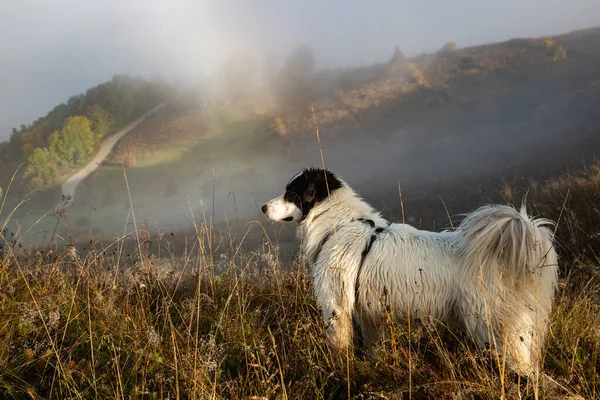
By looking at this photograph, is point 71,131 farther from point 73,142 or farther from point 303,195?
point 303,195

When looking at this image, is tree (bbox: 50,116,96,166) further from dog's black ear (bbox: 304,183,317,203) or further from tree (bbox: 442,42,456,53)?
tree (bbox: 442,42,456,53)

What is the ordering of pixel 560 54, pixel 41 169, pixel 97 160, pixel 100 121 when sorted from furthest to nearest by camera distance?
pixel 560 54, pixel 100 121, pixel 97 160, pixel 41 169

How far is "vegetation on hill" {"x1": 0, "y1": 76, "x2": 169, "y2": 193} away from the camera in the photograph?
26.2 meters

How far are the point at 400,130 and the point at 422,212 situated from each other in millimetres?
18305

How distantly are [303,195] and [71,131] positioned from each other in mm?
32312

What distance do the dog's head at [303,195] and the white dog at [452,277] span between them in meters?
0.36

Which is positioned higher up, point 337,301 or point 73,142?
point 73,142

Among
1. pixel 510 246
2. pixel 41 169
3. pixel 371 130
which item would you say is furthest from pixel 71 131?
pixel 510 246

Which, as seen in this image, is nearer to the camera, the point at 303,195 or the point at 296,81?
the point at 303,195

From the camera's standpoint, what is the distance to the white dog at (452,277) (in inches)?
97.4

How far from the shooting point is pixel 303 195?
3.65 metres

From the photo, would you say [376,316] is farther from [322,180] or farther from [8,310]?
[8,310]

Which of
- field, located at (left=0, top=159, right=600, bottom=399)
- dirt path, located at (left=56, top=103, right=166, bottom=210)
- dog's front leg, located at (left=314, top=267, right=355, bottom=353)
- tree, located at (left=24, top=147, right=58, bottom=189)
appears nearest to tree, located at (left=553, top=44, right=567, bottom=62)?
field, located at (left=0, top=159, right=600, bottom=399)

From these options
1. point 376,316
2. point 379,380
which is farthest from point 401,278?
point 379,380
